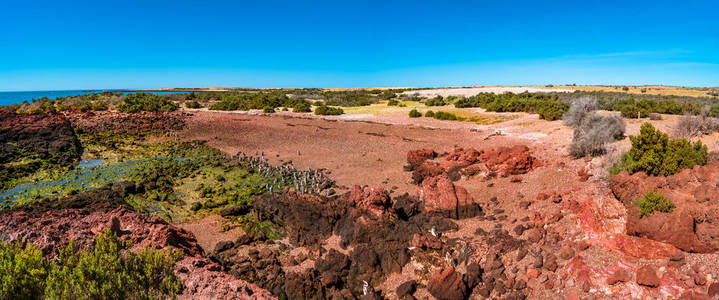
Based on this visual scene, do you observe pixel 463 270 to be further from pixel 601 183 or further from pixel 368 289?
pixel 601 183

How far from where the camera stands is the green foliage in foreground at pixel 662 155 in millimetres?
7469

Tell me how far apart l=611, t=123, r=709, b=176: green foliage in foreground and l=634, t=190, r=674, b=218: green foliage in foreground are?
156cm

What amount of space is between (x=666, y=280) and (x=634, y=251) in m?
0.87

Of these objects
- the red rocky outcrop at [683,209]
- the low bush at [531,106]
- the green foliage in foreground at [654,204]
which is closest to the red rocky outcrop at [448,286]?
the red rocky outcrop at [683,209]

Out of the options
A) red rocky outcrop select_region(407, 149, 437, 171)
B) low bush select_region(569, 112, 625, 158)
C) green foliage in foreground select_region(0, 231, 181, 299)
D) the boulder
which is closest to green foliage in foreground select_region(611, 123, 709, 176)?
the boulder

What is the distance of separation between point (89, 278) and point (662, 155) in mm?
10649

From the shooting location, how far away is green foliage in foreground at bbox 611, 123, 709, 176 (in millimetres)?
7469

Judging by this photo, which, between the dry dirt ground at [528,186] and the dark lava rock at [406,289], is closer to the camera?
the dry dirt ground at [528,186]

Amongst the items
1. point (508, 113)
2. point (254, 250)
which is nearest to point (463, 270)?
point (254, 250)

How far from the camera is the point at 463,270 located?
664 centimetres

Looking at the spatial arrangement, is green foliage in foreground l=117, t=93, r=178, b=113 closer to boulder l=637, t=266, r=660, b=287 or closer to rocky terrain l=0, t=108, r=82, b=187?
rocky terrain l=0, t=108, r=82, b=187

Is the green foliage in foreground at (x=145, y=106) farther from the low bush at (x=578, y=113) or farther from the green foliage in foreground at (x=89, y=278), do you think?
the low bush at (x=578, y=113)

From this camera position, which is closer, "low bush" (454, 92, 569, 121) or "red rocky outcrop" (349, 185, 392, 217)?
"red rocky outcrop" (349, 185, 392, 217)

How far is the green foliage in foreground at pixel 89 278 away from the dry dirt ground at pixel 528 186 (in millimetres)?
3752
